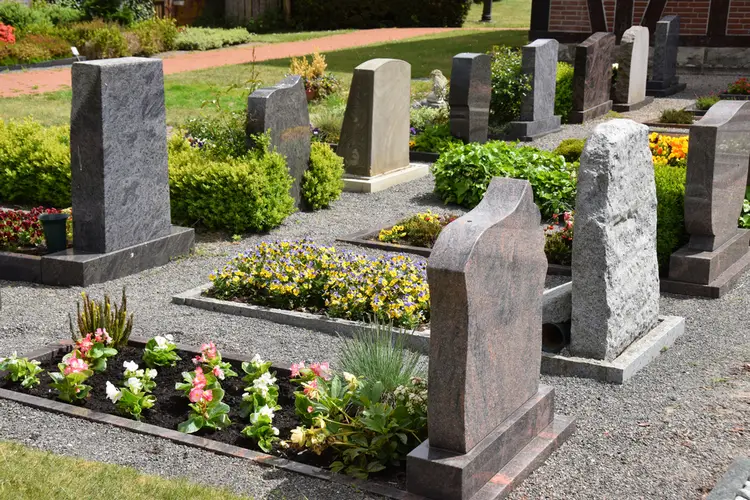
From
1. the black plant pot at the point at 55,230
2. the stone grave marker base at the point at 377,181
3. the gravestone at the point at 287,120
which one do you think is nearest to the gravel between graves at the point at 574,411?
the black plant pot at the point at 55,230

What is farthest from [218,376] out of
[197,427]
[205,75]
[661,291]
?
[205,75]

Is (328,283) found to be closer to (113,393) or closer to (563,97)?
(113,393)

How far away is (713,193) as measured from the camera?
27.7ft

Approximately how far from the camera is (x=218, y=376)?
5777 mm

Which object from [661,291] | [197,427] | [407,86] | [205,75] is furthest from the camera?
[205,75]

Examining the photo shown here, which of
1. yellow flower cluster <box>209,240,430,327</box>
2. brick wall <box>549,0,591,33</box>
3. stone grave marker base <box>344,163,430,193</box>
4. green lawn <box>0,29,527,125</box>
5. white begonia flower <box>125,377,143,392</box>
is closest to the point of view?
white begonia flower <box>125,377,143,392</box>

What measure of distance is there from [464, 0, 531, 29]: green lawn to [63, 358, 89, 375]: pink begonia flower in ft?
94.7

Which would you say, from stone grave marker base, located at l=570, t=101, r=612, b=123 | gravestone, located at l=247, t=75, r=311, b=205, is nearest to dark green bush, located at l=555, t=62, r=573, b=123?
stone grave marker base, located at l=570, t=101, r=612, b=123

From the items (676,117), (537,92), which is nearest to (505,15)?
(676,117)

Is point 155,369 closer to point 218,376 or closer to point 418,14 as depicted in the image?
point 218,376

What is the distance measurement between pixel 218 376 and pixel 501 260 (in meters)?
1.92

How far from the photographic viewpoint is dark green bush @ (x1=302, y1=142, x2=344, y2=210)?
1114cm

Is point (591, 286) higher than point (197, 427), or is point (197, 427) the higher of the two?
point (591, 286)

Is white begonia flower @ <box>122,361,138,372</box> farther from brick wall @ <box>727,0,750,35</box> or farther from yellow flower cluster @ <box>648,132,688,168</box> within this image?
brick wall @ <box>727,0,750,35</box>
